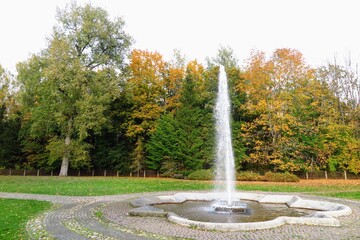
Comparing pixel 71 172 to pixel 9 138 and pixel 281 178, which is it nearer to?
pixel 9 138

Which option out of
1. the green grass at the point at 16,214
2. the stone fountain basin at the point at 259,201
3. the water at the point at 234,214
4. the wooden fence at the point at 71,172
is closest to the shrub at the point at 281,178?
the stone fountain basin at the point at 259,201

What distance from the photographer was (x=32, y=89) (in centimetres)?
3142

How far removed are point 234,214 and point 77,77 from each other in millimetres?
23854

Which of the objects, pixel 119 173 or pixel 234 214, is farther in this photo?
pixel 119 173

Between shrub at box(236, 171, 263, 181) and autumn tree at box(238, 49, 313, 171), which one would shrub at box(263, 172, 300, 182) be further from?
autumn tree at box(238, 49, 313, 171)

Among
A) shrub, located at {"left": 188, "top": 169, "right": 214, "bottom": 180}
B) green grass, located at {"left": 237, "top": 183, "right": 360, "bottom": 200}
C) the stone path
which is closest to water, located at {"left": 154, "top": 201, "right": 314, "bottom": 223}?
the stone path

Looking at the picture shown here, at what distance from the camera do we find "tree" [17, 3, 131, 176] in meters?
29.7

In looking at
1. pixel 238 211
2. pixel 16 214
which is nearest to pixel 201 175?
pixel 238 211

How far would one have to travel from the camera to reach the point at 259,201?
14578 mm

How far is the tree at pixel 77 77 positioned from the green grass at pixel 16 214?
54.4ft

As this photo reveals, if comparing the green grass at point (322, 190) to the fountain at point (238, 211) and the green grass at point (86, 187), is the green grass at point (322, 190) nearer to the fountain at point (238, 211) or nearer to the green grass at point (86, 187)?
the green grass at point (86, 187)

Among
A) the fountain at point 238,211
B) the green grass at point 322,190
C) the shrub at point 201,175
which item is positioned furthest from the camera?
the shrub at point 201,175

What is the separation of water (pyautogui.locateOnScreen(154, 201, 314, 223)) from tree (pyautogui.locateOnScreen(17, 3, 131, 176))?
19.2m

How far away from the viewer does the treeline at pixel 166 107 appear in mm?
30031
